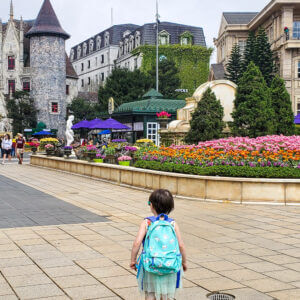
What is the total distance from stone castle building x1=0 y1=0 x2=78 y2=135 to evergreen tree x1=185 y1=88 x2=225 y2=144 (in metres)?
47.2

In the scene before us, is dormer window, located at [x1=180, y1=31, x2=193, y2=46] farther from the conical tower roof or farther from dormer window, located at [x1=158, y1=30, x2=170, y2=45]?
the conical tower roof

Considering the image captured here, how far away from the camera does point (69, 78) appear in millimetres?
69938

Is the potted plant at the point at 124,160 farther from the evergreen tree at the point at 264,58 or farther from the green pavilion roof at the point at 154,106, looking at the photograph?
the evergreen tree at the point at 264,58

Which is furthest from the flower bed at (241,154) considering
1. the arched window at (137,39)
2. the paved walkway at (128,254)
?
the arched window at (137,39)

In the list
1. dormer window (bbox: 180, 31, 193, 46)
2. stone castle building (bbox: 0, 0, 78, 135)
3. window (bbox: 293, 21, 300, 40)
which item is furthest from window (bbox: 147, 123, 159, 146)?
dormer window (bbox: 180, 31, 193, 46)

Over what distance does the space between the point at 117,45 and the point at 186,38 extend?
52.1ft

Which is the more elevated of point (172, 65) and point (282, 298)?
point (172, 65)

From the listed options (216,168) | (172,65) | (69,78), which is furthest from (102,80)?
(216,168)

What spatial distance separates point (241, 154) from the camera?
1310 cm

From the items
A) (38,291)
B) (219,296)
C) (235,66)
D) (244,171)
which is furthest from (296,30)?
(38,291)

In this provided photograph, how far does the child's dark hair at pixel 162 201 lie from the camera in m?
3.80

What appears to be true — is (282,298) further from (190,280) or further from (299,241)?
(299,241)

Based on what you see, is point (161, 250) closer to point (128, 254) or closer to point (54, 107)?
point (128, 254)

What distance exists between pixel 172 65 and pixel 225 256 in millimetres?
52241
